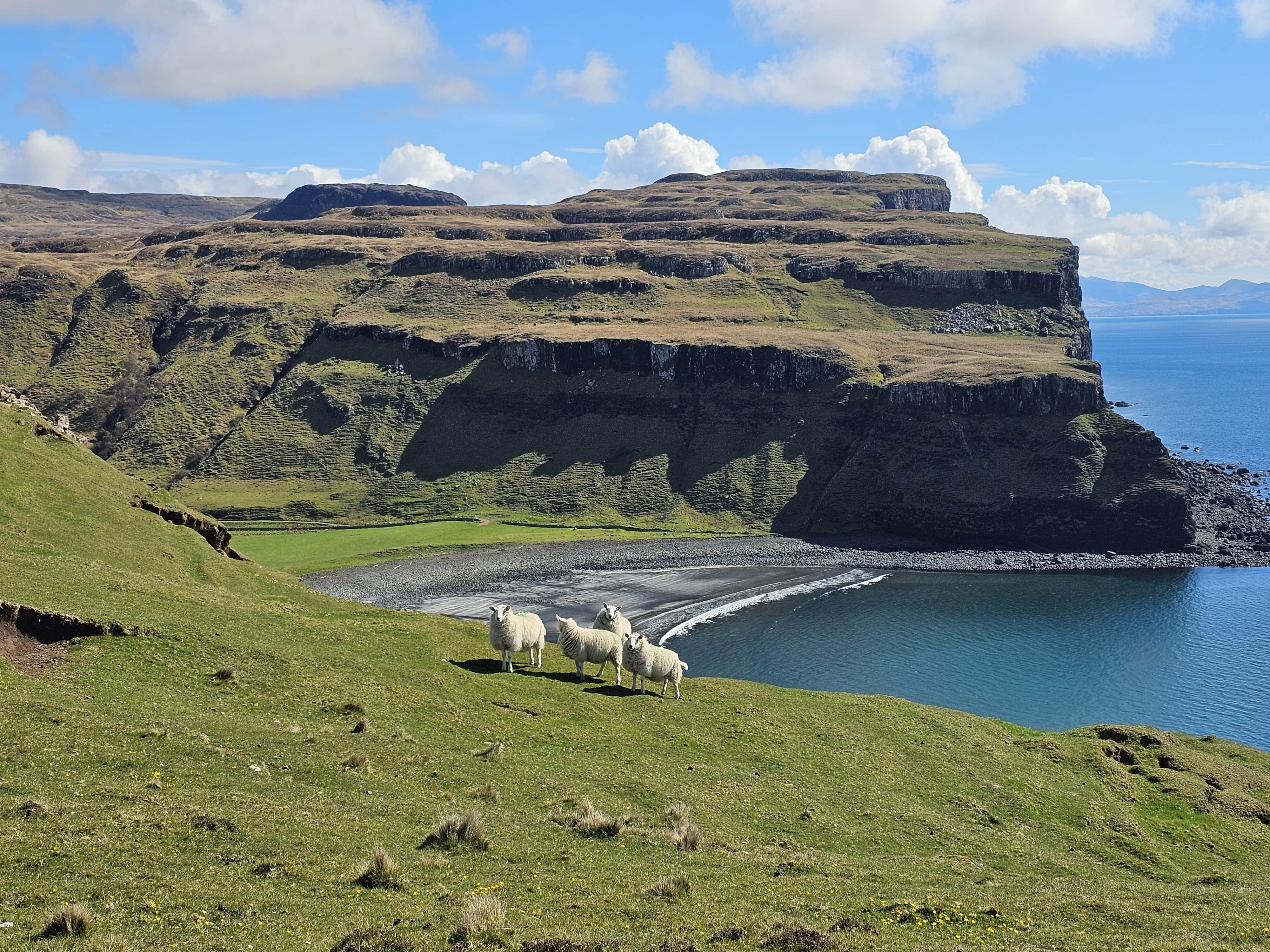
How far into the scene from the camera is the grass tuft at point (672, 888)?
22.3 metres

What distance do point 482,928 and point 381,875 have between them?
3.71m

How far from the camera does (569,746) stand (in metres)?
36.0

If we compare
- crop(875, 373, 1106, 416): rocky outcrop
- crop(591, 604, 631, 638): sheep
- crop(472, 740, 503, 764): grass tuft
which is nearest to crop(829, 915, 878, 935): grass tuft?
crop(472, 740, 503, 764): grass tuft

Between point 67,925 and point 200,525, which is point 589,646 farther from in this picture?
point 200,525

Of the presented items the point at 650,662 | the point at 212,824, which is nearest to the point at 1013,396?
the point at 650,662

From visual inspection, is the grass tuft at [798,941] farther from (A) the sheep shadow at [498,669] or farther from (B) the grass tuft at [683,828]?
(A) the sheep shadow at [498,669]

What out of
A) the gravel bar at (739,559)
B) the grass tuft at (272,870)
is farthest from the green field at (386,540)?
the grass tuft at (272,870)

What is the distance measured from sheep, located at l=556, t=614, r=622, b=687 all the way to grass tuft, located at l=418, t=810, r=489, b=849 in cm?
2056

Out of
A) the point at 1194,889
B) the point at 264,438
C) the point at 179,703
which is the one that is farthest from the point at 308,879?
the point at 264,438

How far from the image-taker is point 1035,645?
336 ft

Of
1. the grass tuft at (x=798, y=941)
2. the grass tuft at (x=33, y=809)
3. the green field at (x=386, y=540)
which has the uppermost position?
the grass tuft at (x=33, y=809)

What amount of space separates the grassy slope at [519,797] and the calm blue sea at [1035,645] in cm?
2957

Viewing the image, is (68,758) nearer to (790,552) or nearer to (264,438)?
(790,552)

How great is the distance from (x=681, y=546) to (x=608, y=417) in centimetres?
4510
